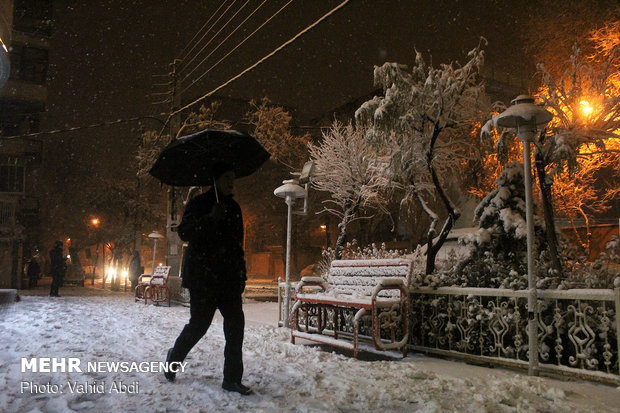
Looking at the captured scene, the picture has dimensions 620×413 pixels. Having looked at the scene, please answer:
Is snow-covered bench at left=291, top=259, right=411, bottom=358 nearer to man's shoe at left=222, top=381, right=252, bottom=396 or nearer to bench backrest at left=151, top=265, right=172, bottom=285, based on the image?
man's shoe at left=222, top=381, right=252, bottom=396

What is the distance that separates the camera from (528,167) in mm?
5172

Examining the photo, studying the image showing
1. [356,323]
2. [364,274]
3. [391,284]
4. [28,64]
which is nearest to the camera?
[356,323]

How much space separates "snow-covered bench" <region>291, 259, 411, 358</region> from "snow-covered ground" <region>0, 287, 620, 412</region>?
11.5 inches

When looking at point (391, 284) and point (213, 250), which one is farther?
point (391, 284)

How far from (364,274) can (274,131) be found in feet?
52.1

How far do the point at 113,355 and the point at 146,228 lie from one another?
33803 mm

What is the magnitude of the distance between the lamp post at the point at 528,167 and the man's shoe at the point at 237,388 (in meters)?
2.92

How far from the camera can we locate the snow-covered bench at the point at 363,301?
5.57 m

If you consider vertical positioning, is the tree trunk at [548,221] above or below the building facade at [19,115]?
below

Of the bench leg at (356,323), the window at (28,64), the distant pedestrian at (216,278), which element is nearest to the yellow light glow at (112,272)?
the window at (28,64)

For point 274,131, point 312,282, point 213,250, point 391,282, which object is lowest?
point 312,282

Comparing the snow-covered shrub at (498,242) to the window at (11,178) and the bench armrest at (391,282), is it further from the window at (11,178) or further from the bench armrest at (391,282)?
the window at (11,178)

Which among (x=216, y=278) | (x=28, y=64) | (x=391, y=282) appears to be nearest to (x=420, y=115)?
(x=391, y=282)

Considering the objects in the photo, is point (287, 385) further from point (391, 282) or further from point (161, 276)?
point (161, 276)
